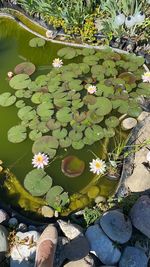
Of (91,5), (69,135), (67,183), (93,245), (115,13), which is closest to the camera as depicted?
(93,245)

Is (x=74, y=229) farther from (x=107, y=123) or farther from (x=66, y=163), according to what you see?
(x=107, y=123)

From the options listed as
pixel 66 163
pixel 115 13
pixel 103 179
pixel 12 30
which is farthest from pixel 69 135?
pixel 12 30

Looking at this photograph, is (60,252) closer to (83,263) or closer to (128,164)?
(83,263)

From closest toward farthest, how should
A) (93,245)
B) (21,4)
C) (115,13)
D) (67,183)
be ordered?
(93,245) < (67,183) < (115,13) < (21,4)

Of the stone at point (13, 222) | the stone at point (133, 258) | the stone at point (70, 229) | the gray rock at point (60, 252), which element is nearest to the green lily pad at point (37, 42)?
the stone at point (13, 222)

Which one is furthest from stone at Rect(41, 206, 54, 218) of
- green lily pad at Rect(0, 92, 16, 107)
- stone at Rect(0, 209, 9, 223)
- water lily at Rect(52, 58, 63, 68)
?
water lily at Rect(52, 58, 63, 68)

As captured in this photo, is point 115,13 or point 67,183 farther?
point 115,13

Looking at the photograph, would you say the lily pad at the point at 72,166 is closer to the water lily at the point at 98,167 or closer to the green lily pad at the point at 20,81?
the water lily at the point at 98,167
